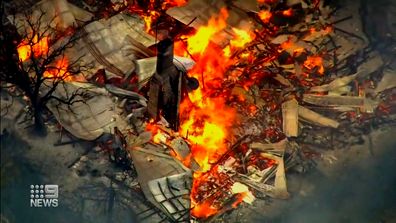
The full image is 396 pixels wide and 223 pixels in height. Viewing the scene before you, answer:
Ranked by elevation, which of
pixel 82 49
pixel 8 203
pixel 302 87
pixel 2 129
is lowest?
pixel 8 203

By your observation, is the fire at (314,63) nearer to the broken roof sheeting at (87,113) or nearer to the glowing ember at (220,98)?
the glowing ember at (220,98)

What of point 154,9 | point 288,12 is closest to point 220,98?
point 154,9

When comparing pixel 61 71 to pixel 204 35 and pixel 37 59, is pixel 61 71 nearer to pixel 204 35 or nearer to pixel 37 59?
pixel 37 59

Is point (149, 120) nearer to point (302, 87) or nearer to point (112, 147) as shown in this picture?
point (112, 147)

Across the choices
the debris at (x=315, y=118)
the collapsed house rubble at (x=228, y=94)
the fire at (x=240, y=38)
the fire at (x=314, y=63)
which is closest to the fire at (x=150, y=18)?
the collapsed house rubble at (x=228, y=94)

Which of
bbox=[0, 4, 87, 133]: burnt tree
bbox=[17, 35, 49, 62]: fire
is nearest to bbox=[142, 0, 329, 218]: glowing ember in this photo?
bbox=[0, 4, 87, 133]: burnt tree

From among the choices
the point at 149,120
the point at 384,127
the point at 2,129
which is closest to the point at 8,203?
the point at 2,129
